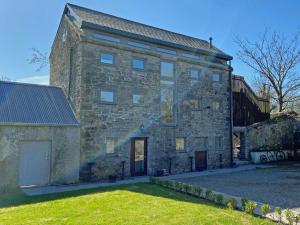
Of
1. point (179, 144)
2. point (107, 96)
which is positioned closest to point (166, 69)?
point (107, 96)

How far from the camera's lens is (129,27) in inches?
676

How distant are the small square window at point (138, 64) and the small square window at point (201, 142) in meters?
6.48

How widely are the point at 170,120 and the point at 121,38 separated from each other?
598 cm

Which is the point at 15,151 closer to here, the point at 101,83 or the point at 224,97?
the point at 101,83

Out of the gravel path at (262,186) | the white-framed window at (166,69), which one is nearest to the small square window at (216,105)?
the white-framed window at (166,69)

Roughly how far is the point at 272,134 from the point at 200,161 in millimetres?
9105

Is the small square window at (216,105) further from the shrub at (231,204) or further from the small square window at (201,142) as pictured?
the shrub at (231,204)

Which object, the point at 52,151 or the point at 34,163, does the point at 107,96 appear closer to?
the point at 52,151

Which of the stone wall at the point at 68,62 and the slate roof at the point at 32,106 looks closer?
the slate roof at the point at 32,106

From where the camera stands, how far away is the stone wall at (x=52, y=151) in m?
11.5

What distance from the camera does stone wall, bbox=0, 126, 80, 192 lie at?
37.6ft

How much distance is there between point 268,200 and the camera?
31.5ft

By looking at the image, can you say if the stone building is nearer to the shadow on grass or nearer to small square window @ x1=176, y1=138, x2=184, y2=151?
small square window @ x1=176, y1=138, x2=184, y2=151

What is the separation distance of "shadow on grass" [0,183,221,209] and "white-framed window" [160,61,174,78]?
25.5 ft
